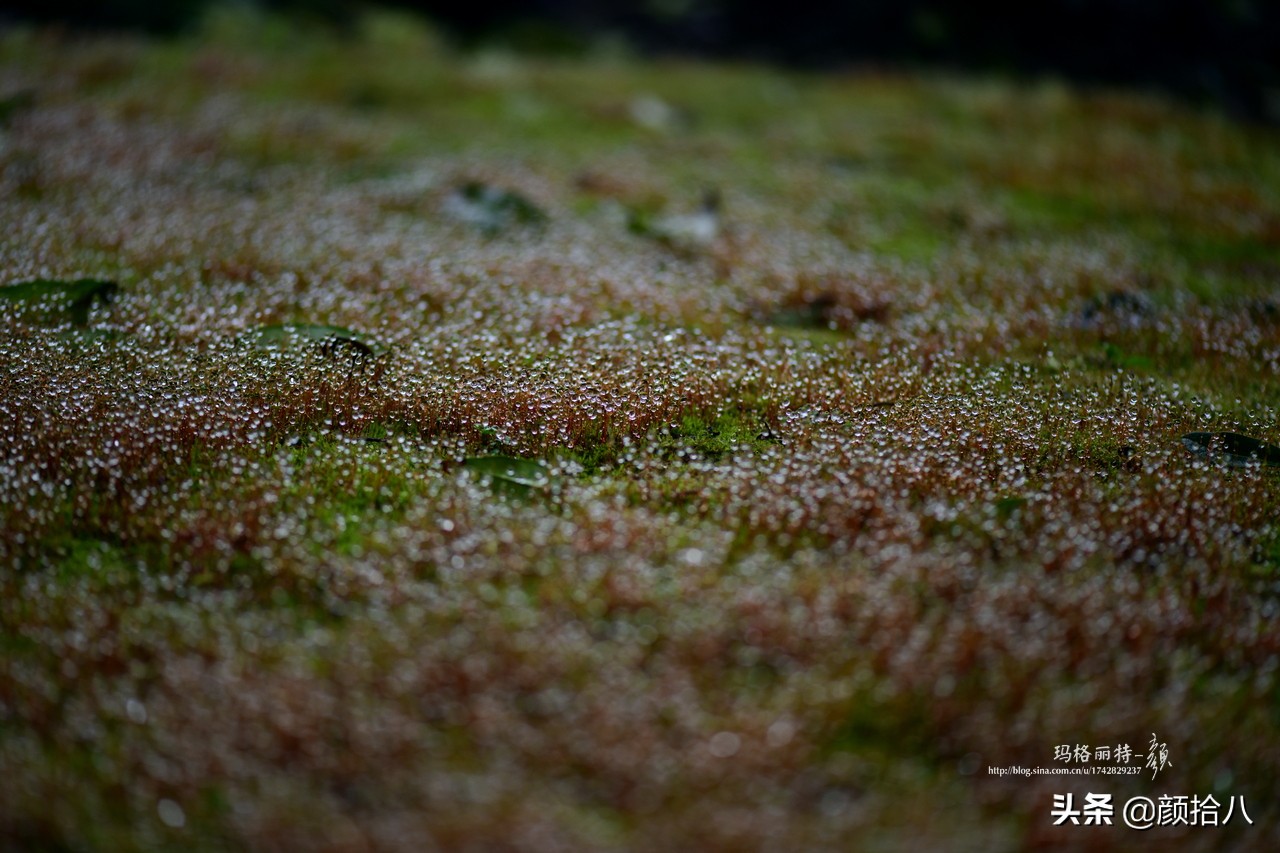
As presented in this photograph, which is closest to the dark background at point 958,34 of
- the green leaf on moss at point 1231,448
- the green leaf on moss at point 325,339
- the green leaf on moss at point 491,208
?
the green leaf on moss at point 491,208

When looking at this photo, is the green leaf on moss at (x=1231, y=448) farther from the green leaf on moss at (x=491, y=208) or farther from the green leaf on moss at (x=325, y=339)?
the green leaf on moss at (x=491, y=208)

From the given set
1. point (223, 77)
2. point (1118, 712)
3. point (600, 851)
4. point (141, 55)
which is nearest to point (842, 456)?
point (1118, 712)

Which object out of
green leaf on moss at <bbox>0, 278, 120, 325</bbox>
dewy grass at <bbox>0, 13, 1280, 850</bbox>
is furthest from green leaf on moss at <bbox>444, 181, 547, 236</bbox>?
green leaf on moss at <bbox>0, 278, 120, 325</bbox>

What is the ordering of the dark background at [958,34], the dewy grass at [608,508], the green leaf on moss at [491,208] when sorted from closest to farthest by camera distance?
the dewy grass at [608,508] < the green leaf on moss at [491,208] < the dark background at [958,34]

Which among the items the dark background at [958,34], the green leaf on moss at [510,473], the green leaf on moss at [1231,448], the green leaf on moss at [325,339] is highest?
the dark background at [958,34]

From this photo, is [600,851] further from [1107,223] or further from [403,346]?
[1107,223]

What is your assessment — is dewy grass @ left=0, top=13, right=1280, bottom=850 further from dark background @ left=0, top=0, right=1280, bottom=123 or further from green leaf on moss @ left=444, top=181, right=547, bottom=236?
dark background @ left=0, top=0, right=1280, bottom=123
